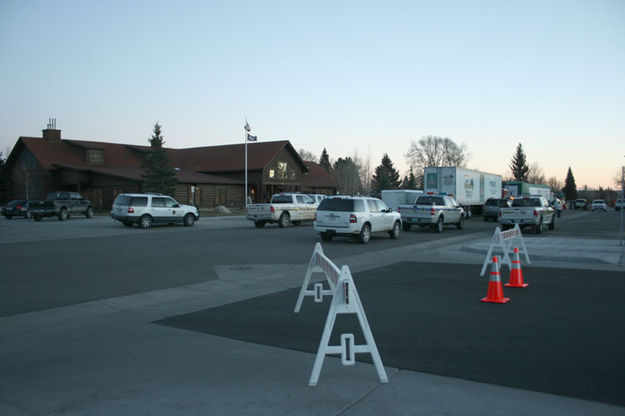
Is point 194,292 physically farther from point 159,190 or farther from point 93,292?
point 159,190

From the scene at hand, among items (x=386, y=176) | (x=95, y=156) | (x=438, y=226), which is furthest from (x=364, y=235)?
(x=386, y=176)

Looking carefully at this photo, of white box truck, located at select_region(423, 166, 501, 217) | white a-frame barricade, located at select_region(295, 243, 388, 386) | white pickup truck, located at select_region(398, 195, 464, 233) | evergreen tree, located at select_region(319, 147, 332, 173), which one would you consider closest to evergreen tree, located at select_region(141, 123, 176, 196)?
white box truck, located at select_region(423, 166, 501, 217)

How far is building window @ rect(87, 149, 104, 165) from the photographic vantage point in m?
52.9

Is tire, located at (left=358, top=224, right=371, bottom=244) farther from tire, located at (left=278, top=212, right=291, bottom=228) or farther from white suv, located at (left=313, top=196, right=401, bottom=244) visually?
tire, located at (left=278, top=212, right=291, bottom=228)

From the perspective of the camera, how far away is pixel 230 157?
201 ft

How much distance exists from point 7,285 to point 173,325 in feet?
17.0

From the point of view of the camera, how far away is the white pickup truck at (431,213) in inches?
1019

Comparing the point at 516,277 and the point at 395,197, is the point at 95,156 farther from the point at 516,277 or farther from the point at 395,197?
the point at 516,277

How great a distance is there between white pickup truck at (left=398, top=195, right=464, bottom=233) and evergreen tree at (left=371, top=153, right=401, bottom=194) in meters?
70.6

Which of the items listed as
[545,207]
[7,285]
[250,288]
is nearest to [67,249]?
[7,285]

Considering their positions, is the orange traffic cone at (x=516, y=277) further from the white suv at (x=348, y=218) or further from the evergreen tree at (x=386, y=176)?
the evergreen tree at (x=386, y=176)

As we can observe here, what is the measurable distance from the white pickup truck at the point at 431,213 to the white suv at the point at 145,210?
1270 centimetres

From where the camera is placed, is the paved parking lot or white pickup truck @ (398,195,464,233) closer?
the paved parking lot

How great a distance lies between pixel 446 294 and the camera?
9352 millimetres
